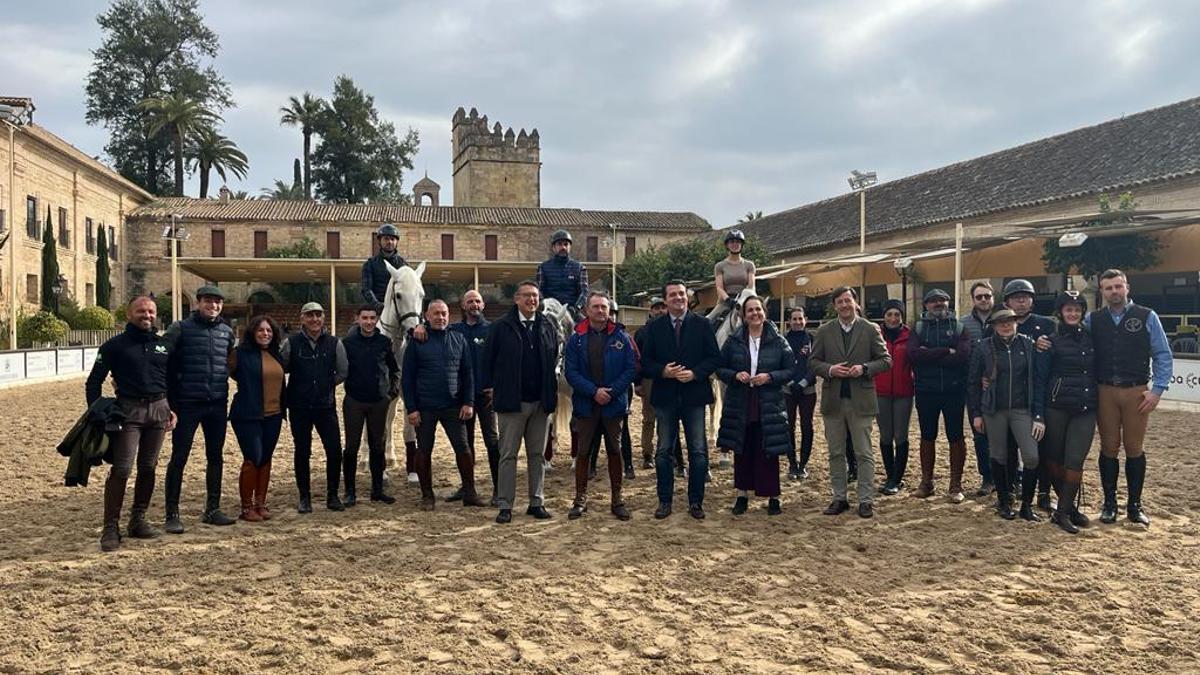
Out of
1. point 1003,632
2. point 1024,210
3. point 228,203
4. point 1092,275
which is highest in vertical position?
point 228,203

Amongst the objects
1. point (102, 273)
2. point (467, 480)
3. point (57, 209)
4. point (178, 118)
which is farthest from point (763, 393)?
point (178, 118)

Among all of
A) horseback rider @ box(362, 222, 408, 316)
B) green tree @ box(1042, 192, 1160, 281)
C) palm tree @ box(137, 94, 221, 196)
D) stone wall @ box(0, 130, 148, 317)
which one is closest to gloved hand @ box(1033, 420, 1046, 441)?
horseback rider @ box(362, 222, 408, 316)

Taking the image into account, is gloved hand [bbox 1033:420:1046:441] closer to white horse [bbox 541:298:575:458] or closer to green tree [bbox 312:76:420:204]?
white horse [bbox 541:298:575:458]

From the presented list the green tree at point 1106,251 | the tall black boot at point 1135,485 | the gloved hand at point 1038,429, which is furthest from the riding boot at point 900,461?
the green tree at point 1106,251

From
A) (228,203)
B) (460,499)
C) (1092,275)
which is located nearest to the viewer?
(460,499)

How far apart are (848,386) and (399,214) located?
4143 cm

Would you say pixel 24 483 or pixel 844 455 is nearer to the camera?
pixel 844 455

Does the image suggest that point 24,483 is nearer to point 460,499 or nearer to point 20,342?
point 460,499

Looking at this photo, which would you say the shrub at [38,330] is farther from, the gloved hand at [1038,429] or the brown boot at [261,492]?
the gloved hand at [1038,429]

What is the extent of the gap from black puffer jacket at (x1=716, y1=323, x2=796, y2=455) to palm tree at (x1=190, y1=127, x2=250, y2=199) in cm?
4891

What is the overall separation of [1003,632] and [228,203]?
46114mm

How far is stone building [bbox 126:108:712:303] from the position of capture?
40125 mm

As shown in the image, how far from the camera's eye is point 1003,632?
11.9 feet

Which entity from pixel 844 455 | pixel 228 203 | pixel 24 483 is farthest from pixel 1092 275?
pixel 228 203
